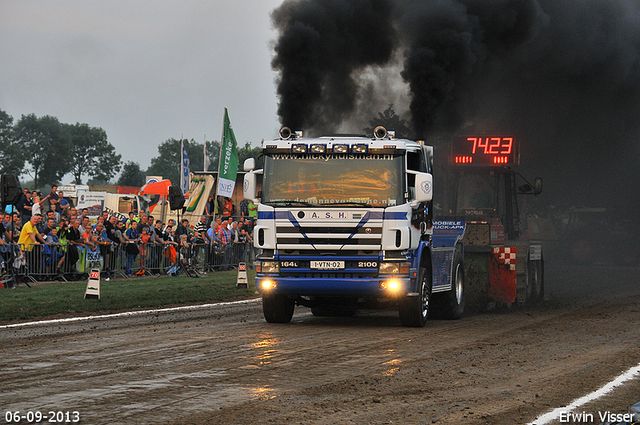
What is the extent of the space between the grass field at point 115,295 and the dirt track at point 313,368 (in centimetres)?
153

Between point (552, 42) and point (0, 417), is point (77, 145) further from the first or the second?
point (0, 417)

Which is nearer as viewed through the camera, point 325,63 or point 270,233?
point 270,233

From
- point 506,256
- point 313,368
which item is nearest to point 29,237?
point 506,256

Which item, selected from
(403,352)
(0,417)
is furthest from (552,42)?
(0,417)

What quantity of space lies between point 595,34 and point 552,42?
184 cm

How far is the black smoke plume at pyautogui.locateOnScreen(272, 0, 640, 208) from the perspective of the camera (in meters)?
18.5

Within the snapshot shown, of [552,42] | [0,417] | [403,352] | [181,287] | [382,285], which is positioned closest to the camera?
[0,417]

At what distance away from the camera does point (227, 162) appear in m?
27.9

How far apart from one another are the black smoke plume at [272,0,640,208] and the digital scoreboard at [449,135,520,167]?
1.12 meters

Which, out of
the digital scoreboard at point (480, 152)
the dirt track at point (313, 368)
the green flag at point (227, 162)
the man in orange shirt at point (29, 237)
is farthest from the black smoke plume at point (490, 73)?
the green flag at point (227, 162)

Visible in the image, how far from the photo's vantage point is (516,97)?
24266 millimetres

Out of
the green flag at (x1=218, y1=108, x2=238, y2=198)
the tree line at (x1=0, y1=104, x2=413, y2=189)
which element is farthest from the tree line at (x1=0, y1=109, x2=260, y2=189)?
the green flag at (x1=218, y1=108, x2=238, y2=198)

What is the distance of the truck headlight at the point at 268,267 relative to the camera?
12.4m

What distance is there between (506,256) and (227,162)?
44.3ft
